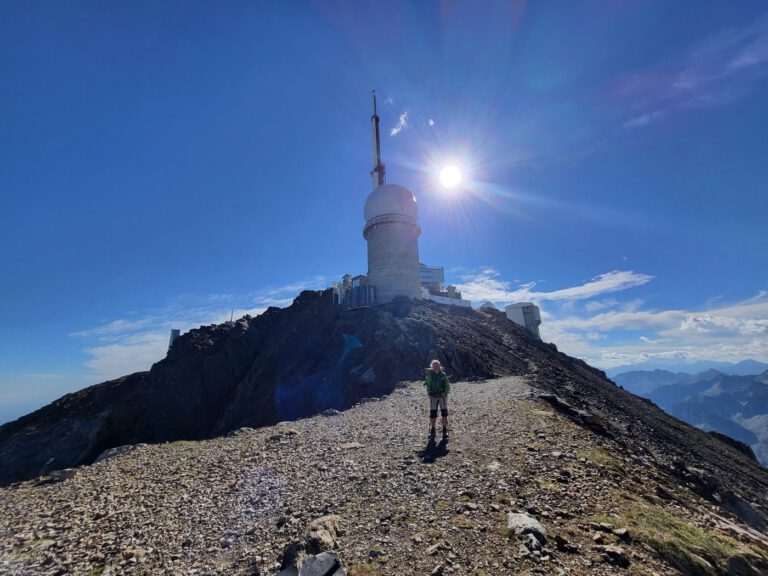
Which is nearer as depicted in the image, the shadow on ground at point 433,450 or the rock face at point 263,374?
the shadow on ground at point 433,450

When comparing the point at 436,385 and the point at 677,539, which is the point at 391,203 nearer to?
the point at 436,385

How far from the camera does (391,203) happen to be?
47.2 meters

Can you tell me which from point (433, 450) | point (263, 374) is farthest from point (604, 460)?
point (263, 374)

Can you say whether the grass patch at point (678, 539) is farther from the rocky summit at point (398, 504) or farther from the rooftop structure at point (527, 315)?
the rooftop structure at point (527, 315)

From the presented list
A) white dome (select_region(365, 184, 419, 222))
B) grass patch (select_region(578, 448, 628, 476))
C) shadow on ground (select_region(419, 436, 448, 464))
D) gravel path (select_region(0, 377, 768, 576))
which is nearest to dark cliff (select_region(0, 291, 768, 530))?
white dome (select_region(365, 184, 419, 222))

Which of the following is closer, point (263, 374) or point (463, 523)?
point (463, 523)

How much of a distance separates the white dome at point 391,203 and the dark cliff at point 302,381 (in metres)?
12.8

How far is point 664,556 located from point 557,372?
92.9 feet

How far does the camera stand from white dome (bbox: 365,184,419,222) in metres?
47.2

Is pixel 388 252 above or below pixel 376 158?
below

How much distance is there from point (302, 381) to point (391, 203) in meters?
25.5

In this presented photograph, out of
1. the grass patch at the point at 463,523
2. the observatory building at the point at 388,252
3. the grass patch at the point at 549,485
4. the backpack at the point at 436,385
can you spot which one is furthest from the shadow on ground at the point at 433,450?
the observatory building at the point at 388,252

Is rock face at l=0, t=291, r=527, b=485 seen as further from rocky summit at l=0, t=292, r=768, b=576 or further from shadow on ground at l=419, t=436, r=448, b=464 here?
shadow on ground at l=419, t=436, r=448, b=464

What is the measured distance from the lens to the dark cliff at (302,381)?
28156 millimetres
